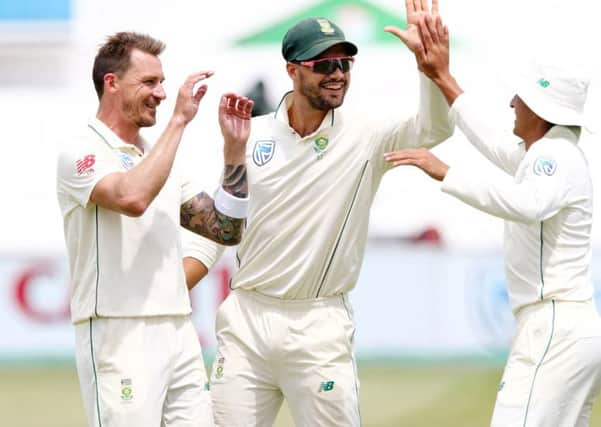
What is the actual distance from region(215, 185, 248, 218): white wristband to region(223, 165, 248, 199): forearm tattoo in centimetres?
2

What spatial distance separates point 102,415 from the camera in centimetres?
483

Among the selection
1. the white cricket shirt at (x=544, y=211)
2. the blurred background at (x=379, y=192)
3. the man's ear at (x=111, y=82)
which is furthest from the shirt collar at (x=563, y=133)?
the blurred background at (x=379, y=192)

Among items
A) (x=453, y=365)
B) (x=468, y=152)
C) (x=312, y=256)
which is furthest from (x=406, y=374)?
(x=312, y=256)

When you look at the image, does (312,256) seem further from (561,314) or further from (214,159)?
(214,159)

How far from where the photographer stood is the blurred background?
1030 centimetres

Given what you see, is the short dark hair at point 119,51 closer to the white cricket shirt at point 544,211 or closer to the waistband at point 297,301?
the waistband at point 297,301

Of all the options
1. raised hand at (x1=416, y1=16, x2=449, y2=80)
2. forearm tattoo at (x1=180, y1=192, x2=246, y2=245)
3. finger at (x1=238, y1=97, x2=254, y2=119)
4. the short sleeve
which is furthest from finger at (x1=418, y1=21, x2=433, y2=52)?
the short sleeve

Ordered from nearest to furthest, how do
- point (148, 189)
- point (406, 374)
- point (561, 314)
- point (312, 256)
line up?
point (148, 189) → point (561, 314) → point (312, 256) → point (406, 374)

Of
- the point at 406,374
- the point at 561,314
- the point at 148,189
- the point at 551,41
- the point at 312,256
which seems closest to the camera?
the point at 148,189

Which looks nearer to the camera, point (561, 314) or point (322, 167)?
point (561, 314)

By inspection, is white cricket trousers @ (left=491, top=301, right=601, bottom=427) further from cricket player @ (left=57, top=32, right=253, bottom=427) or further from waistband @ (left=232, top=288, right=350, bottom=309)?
cricket player @ (left=57, top=32, right=253, bottom=427)

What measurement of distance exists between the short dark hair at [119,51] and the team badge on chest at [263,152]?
0.60m

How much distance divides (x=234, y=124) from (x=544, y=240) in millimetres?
1159

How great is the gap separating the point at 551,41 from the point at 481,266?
2.13 m
